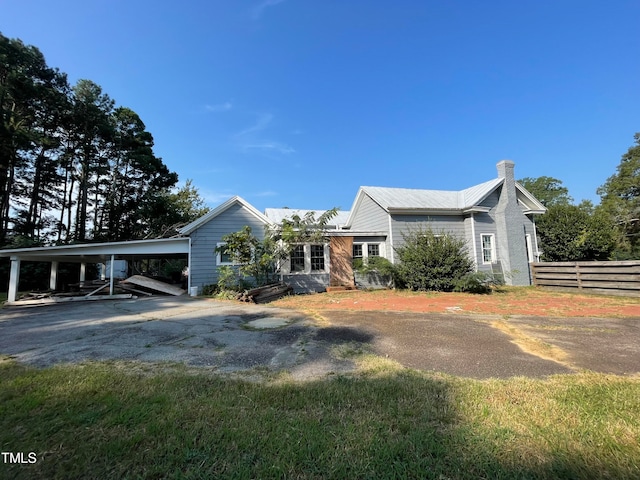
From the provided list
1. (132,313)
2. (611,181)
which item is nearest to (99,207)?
(132,313)

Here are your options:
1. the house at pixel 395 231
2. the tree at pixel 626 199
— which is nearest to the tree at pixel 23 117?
the house at pixel 395 231

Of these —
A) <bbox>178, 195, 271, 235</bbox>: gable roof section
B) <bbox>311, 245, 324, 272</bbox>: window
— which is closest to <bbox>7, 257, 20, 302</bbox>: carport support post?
<bbox>178, 195, 271, 235</bbox>: gable roof section

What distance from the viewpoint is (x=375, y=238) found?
50.6ft

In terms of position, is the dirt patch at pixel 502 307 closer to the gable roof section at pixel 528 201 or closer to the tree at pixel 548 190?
the gable roof section at pixel 528 201

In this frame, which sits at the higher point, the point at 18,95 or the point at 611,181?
the point at 18,95

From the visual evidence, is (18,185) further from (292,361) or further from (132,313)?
(292,361)

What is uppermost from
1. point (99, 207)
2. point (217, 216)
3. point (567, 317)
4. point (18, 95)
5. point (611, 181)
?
point (18, 95)

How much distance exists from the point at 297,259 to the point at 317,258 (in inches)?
40.6

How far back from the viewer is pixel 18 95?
1864cm

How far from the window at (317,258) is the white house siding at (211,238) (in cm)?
280

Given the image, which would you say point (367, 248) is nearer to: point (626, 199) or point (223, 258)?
point (223, 258)

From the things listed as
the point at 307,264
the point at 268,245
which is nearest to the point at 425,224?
the point at 307,264

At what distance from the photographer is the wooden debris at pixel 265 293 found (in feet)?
34.4

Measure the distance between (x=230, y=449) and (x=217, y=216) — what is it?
42.7ft
